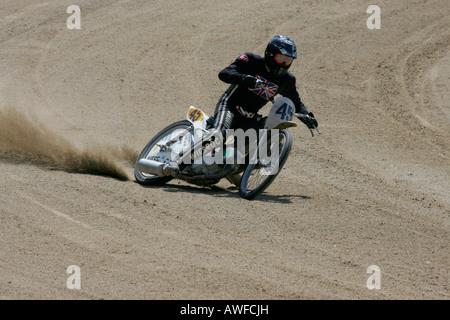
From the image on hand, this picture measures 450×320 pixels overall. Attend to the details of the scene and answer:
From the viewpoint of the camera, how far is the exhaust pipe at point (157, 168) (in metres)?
7.99

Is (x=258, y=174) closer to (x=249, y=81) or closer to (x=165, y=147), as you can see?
(x=249, y=81)

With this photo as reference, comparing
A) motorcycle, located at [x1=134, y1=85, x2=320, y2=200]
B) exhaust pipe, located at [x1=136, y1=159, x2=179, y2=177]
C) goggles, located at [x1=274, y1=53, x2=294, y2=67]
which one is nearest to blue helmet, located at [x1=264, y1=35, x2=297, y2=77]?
goggles, located at [x1=274, y1=53, x2=294, y2=67]

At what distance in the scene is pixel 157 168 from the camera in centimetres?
816

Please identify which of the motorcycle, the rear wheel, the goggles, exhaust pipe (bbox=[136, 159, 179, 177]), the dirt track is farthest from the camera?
the rear wheel

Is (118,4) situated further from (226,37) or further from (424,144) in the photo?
(424,144)

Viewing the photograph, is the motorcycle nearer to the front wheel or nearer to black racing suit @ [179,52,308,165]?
the front wheel

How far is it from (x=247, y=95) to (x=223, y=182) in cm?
161

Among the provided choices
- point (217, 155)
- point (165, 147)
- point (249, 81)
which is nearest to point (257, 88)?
point (249, 81)

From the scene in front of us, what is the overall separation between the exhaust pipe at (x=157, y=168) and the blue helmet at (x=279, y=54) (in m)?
1.96

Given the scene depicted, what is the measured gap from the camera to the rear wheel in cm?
833

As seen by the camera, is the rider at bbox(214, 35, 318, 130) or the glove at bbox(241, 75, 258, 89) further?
the rider at bbox(214, 35, 318, 130)

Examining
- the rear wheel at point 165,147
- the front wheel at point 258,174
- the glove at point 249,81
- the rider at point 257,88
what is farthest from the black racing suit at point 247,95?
the rear wheel at point 165,147

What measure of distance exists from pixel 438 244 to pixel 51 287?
4.24m

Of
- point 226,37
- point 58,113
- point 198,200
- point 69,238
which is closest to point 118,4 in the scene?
point 226,37
